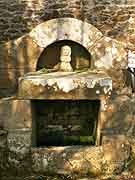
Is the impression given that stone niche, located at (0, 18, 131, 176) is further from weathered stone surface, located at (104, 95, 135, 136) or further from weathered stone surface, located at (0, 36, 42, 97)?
weathered stone surface, located at (0, 36, 42, 97)

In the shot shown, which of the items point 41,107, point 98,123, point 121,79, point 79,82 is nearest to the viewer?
point 79,82

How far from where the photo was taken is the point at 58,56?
20.5ft

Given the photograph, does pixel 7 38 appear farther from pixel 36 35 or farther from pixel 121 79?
pixel 121 79

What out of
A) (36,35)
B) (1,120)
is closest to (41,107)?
(1,120)

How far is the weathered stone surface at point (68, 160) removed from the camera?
4.69 meters

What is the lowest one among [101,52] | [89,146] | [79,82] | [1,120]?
[89,146]

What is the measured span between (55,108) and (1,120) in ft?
3.17

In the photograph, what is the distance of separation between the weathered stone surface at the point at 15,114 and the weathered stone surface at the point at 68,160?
1.23 ft

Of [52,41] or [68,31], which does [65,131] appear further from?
[68,31]

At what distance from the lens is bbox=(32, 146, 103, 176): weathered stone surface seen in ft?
15.4

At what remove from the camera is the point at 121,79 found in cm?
610

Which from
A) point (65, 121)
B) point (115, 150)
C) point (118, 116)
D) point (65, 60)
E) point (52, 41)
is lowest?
point (115, 150)

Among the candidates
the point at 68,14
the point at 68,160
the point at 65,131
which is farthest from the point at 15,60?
the point at 68,160

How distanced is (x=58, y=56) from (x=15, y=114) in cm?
183
